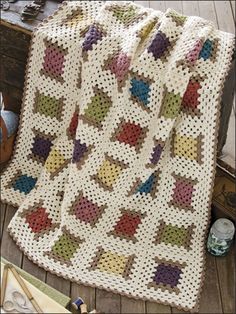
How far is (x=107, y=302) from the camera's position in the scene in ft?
5.98

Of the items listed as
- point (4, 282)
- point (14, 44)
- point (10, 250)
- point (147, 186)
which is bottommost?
point (10, 250)

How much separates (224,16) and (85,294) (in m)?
1.72

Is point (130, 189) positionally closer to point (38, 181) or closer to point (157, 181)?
point (157, 181)

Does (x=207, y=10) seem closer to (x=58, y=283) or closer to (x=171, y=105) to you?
(x=171, y=105)

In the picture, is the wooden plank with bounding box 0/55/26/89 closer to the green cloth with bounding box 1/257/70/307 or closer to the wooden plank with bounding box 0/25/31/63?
the wooden plank with bounding box 0/25/31/63

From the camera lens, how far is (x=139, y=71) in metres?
1.79

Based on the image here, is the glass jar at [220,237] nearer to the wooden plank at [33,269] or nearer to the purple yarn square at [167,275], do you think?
the purple yarn square at [167,275]

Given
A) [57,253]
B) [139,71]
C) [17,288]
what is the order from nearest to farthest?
[17,288] < [139,71] < [57,253]

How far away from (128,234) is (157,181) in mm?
193

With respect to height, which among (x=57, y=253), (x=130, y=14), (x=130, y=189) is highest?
(x=130, y=14)

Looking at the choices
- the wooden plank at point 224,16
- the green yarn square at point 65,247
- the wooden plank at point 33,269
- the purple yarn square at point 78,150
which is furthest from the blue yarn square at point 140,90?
the wooden plank at point 224,16

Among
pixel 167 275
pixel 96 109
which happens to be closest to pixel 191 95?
pixel 96 109

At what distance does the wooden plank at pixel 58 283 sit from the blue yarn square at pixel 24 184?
1.12 feet

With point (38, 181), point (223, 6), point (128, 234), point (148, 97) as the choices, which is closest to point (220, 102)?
point (148, 97)
